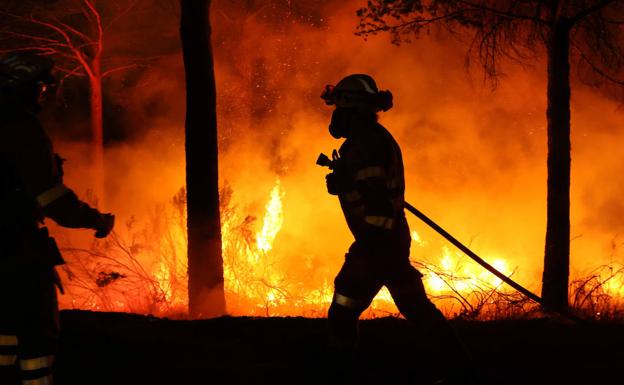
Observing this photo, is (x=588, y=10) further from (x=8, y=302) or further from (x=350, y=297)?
(x=8, y=302)

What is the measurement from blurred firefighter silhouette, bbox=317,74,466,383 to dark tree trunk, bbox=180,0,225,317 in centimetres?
394

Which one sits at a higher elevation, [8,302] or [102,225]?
[102,225]

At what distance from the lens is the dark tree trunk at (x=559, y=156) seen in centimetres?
723

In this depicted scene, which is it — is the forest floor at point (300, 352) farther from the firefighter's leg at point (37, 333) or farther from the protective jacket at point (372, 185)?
the firefighter's leg at point (37, 333)

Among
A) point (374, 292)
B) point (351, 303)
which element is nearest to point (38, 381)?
point (351, 303)

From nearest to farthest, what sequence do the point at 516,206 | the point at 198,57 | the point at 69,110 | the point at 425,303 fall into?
the point at 425,303
the point at 198,57
the point at 516,206
the point at 69,110

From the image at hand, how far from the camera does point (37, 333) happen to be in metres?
3.29

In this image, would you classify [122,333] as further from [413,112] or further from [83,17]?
[83,17]

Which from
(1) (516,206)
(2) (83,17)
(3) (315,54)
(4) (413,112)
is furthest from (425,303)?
(2) (83,17)

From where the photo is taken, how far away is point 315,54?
1630cm

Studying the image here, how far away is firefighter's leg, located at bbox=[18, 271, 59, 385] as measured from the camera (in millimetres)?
3283

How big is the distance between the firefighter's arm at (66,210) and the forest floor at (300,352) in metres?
1.47

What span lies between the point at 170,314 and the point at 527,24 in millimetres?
5837

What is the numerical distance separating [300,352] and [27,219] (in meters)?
2.33
